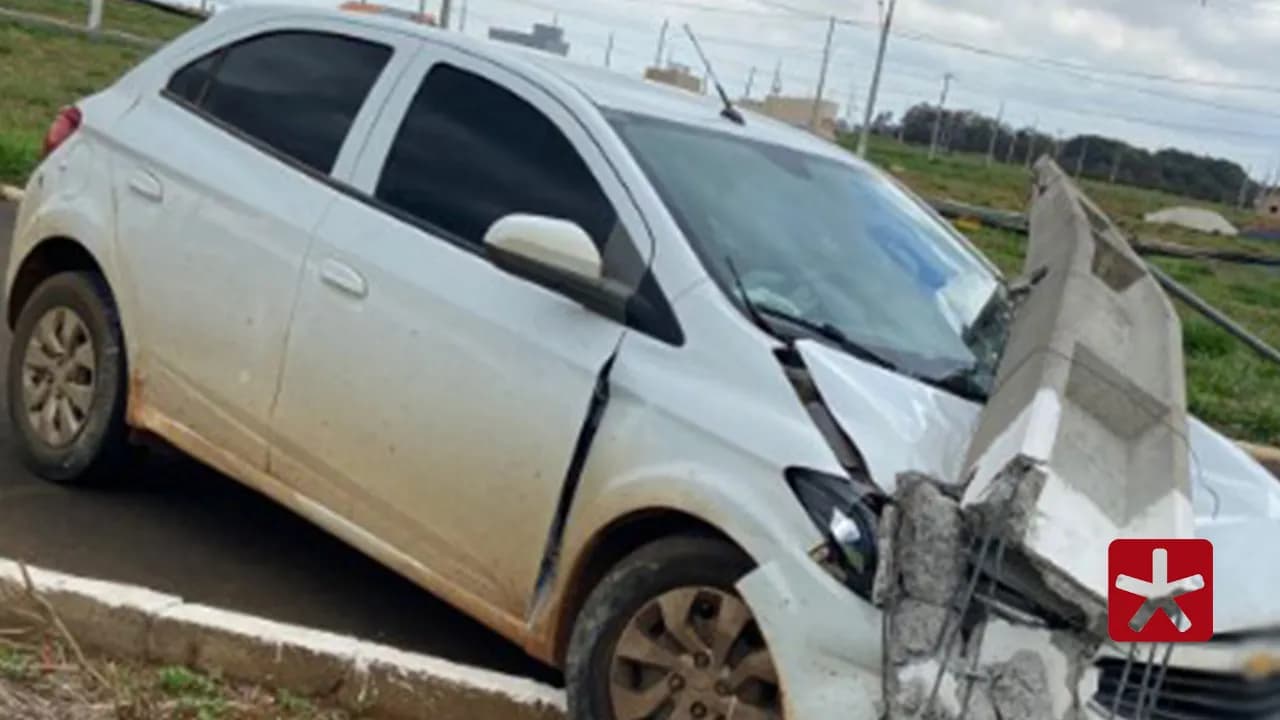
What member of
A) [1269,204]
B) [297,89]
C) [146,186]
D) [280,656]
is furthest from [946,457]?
[1269,204]

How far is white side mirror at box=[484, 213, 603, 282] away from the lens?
148 inches

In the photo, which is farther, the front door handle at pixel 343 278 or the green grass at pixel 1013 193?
the green grass at pixel 1013 193

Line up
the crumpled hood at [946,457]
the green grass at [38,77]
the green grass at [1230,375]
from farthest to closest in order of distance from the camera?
the green grass at [38,77] → the green grass at [1230,375] → the crumpled hood at [946,457]

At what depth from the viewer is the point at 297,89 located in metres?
4.94

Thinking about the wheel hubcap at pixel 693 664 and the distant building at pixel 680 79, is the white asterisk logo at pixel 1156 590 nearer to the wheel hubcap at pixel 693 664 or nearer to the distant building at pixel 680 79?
the wheel hubcap at pixel 693 664

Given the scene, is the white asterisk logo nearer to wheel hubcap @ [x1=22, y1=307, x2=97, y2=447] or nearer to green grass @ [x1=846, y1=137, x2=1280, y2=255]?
wheel hubcap @ [x1=22, y1=307, x2=97, y2=447]

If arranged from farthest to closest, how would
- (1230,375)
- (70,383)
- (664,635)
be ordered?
(1230,375) → (70,383) → (664,635)

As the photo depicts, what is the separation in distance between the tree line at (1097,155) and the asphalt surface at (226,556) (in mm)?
64750

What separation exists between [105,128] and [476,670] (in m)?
2.55

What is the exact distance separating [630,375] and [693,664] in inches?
28.7

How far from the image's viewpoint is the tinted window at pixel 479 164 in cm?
415

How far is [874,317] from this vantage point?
3982 millimetres

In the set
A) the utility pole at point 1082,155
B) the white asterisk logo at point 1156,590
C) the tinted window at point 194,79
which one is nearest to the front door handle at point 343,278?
the tinted window at point 194,79

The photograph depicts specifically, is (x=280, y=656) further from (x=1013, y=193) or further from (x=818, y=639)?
(x=1013, y=193)
